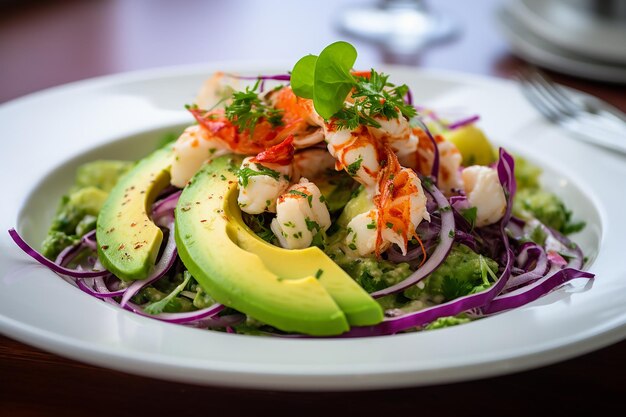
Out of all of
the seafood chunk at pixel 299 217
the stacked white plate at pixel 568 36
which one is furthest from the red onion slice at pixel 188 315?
the stacked white plate at pixel 568 36

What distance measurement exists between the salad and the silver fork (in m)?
0.74

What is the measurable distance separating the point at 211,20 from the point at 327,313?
4.59m

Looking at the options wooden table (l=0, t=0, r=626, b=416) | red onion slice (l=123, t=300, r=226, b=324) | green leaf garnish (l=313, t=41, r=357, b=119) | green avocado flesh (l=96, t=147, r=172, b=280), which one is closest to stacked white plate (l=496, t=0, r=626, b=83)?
wooden table (l=0, t=0, r=626, b=416)

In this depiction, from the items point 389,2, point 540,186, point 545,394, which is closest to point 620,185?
point 540,186

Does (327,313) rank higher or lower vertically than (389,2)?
higher

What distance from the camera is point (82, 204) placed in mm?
3068

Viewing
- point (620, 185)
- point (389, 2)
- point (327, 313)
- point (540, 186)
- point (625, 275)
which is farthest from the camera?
point (389, 2)

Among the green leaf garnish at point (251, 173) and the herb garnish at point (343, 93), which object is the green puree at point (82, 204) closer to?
the green leaf garnish at point (251, 173)

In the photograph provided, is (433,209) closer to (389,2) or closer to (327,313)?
(327,313)

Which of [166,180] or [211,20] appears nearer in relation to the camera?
[166,180]

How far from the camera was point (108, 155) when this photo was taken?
364cm

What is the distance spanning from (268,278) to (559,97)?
223cm

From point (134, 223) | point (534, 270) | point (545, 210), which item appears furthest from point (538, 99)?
point (134, 223)

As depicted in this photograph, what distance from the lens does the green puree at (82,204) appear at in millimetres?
2908
